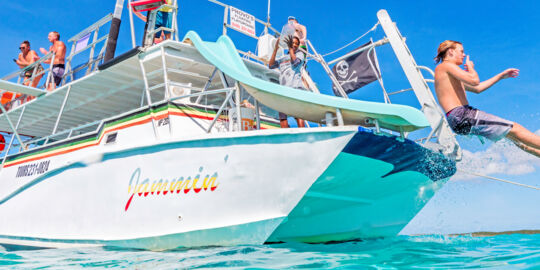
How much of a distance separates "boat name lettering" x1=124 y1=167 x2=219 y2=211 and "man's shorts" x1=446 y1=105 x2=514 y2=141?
2778mm

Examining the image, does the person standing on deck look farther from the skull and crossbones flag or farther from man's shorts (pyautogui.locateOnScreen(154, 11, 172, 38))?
man's shorts (pyautogui.locateOnScreen(154, 11, 172, 38))

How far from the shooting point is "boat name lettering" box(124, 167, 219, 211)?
471 cm

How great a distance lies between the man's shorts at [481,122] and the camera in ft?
12.4

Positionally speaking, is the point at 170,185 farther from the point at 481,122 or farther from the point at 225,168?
the point at 481,122

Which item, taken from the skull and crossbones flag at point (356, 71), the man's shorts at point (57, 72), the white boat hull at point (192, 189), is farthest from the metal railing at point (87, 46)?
the skull and crossbones flag at point (356, 71)

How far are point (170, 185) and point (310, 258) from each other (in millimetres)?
2148

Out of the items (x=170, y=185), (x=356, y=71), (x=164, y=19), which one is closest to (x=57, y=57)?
(x=164, y=19)

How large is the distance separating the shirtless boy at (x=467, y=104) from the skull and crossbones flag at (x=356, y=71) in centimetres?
267

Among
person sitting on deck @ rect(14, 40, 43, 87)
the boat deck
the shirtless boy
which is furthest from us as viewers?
person sitting on deck @ rect(14, 40, 43, 87)

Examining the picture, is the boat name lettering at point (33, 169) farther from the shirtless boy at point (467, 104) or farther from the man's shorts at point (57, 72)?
the shirtless boy at point (467, 104)

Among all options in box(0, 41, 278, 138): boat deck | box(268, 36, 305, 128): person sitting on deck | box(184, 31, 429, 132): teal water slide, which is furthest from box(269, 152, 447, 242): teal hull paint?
box(0, 41, 278, 138): boat deck

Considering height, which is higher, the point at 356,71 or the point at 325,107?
the point at 356,71

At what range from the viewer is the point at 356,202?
495cm

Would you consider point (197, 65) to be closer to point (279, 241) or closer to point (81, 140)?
point (81, 140)
